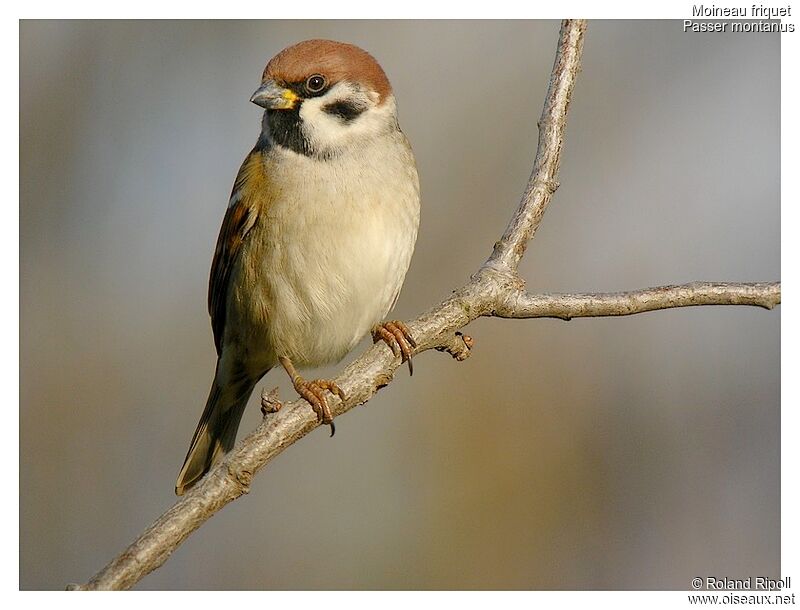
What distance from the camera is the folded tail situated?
13.0 ft

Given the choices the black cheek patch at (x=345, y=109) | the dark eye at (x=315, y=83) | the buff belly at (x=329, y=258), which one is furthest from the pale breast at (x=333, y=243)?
the dark eye at (x=315, y=83)

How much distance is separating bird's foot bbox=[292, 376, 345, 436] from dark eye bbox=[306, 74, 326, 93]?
1118 millimetres

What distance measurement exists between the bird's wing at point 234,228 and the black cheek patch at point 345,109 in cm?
36

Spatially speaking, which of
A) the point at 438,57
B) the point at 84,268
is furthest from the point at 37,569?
the point at 438,57

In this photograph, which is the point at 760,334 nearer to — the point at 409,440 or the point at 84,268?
the point at 409,440

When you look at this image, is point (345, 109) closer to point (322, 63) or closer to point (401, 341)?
point (322, 63)

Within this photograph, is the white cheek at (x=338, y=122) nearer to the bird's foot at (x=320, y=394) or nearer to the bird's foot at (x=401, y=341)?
the bird's foot at (x=401, y=341)

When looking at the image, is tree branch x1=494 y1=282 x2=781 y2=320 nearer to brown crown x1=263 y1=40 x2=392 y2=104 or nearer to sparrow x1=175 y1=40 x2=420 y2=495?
sparrow x1=175 y1=40 x2=420 y2=495

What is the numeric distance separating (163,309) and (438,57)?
1926mm

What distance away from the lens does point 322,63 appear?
351 centimetres

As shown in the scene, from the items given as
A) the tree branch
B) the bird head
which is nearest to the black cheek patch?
the bird head

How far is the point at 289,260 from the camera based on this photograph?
12.0 feet

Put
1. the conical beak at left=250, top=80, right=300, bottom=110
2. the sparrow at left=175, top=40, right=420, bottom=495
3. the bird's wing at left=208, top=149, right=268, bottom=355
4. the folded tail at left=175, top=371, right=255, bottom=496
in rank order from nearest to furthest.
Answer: the conical beak at left=250, top=80, right=300, bottom=110 < the sparrow at left=175, top=40, right=420, bottom=495 < the bird's wing at left=208, top=149, right=268, bottom=355 < the folded tail at left=175, top=371, right=255, bottom=496

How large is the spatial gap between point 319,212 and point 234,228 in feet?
1.55
